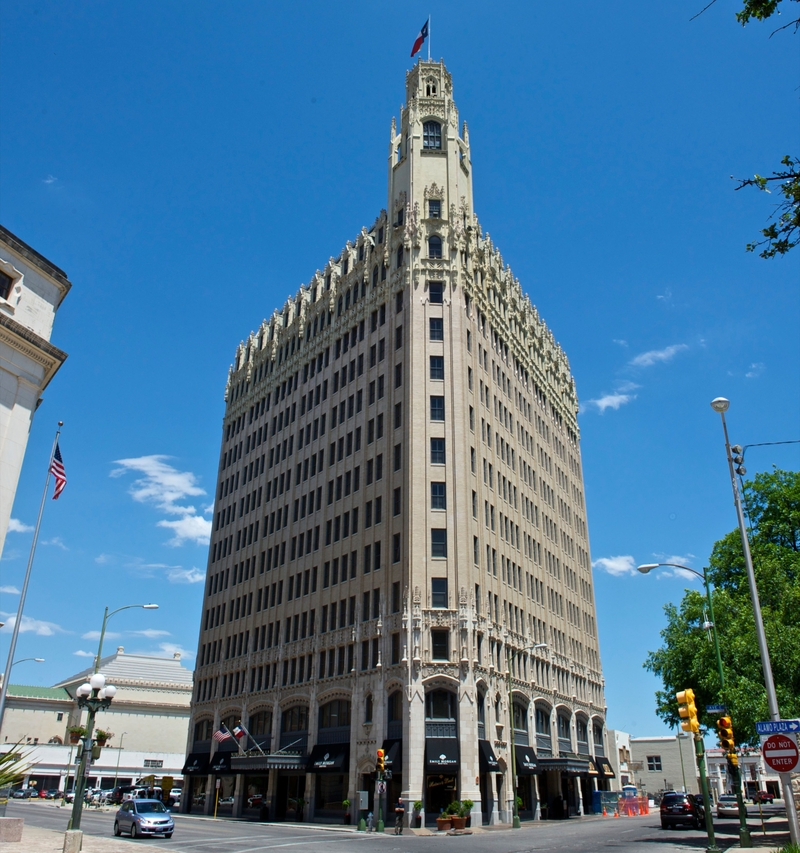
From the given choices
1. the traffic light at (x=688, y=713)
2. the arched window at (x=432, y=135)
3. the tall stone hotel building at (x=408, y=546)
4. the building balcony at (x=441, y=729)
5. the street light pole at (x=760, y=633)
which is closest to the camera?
the street light pole at (x=760, y=633)

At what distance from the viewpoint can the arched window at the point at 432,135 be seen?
66938 mm

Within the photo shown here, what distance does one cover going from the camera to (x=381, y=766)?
37.4 meters

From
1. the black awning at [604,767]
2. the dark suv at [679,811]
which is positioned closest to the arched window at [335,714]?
the dark suv at [679,811]

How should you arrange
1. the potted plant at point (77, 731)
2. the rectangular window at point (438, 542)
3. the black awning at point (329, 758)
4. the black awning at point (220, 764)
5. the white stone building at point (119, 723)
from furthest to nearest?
1. the white stone building at point (119, 723)
2. the black awning at point (220, 764)
3. the potted plant at point (77, 731)
4. the rectangular window at point (438, 542)
5. the black awning at point (329, 758)

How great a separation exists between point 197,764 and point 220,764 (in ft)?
18.9

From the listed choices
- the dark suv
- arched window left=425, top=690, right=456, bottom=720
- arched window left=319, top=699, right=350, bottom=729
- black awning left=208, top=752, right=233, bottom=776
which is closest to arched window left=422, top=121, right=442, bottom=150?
arched window left=425, top=690, right=456, bottom=720

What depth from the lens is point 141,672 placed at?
4656 inches

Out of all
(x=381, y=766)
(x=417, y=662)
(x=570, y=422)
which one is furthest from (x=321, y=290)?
(x=381, y=766)

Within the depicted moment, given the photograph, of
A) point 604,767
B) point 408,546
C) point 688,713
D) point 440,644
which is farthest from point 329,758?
point 688,713

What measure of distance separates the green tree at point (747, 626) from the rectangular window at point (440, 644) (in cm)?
1529

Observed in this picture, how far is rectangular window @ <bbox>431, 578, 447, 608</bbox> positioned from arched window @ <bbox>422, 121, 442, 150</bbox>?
39219mm

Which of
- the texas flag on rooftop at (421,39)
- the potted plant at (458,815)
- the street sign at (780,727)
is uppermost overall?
the texas flag on rooftop at (421,39)

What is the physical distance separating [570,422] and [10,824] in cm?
7288

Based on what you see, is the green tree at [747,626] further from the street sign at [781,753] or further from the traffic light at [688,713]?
the street sign at [781,753]
